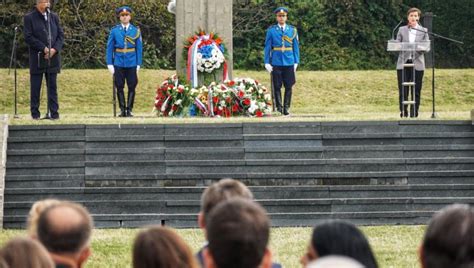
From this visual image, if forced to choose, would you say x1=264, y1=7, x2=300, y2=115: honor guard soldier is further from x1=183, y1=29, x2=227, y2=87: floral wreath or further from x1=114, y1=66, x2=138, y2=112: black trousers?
x1=114, y1=66, x2=138, y2=112: black trousers

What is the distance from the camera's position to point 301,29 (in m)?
37.8

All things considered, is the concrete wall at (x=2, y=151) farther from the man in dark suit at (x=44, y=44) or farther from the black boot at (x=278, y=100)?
the black boot at (x=278, y=100)

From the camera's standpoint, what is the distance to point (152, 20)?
1420 inches

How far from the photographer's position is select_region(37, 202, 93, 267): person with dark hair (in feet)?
18.9

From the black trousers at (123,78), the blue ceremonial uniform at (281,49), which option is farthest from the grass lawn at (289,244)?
the blue ceremonial uniform at (281,49)

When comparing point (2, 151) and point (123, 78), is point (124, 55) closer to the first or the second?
point (123, 78)

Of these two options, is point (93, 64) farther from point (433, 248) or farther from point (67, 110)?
point (433, 248)

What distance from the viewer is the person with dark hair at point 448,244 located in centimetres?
518

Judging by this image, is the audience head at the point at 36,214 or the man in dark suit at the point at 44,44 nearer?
the audience head at the point at 36,214

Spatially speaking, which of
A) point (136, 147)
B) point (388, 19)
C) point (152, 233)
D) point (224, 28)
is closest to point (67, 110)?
point (224, 28)

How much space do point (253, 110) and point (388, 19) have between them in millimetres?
18407

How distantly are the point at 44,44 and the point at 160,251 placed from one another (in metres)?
14.1

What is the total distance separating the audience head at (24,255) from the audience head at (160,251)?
1.81ft

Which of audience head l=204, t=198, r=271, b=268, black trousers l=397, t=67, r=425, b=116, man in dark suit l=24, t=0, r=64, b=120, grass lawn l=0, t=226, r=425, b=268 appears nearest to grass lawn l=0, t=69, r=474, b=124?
black trousers l=397, t=67, r=425, b=116
